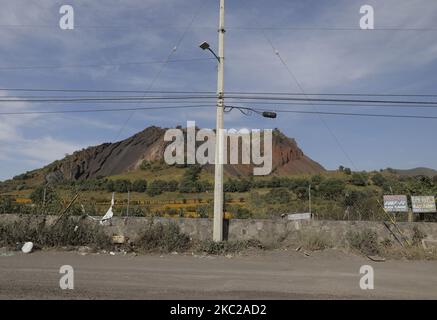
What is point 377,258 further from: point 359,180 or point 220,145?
point 359,180

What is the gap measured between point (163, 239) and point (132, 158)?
5514 cm

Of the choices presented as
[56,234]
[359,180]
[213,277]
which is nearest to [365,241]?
[213,277]

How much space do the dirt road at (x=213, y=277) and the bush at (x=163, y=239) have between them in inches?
30.6

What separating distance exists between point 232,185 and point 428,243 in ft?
57.7

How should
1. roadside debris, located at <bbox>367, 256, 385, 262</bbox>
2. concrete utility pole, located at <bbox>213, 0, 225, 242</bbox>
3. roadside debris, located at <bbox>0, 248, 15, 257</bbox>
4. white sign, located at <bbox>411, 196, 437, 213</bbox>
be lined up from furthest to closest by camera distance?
1. white sign, located at <bbox>411, 196, 437, 213</bbox>
2. concrete utility pole, located at <bbox>213, 0, 225, 242</bbox>
3. roadside debris, located at <bbox>367, 256, 385, 262</bbox>
4. roadside debris, located at <bbox>0, 248, 15, 257</bbox>

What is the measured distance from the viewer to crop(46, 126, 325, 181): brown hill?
6031 centimetres

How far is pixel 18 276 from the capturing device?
10.3m

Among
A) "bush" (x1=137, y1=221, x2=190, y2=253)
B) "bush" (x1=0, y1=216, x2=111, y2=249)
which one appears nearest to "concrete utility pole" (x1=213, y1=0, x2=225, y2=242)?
"bush" (x1=137, y1=221, x2=190, y2=253)

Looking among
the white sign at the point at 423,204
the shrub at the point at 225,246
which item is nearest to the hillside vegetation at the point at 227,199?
the white sign at the point at 423,204

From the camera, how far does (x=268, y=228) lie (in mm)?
16406

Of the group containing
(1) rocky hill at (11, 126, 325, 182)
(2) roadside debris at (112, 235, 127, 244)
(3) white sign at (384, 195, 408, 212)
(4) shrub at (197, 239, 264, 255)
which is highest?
(1) rocky hill at (11, 126, 325, 182)

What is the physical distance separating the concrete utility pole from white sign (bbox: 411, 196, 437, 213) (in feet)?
24.9

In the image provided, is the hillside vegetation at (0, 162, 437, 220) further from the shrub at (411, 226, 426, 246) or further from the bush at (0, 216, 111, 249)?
the shrub at (411, 226, 426, 246)

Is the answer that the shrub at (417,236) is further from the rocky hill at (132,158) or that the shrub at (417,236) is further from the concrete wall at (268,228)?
the rocky hill at (132,158)
